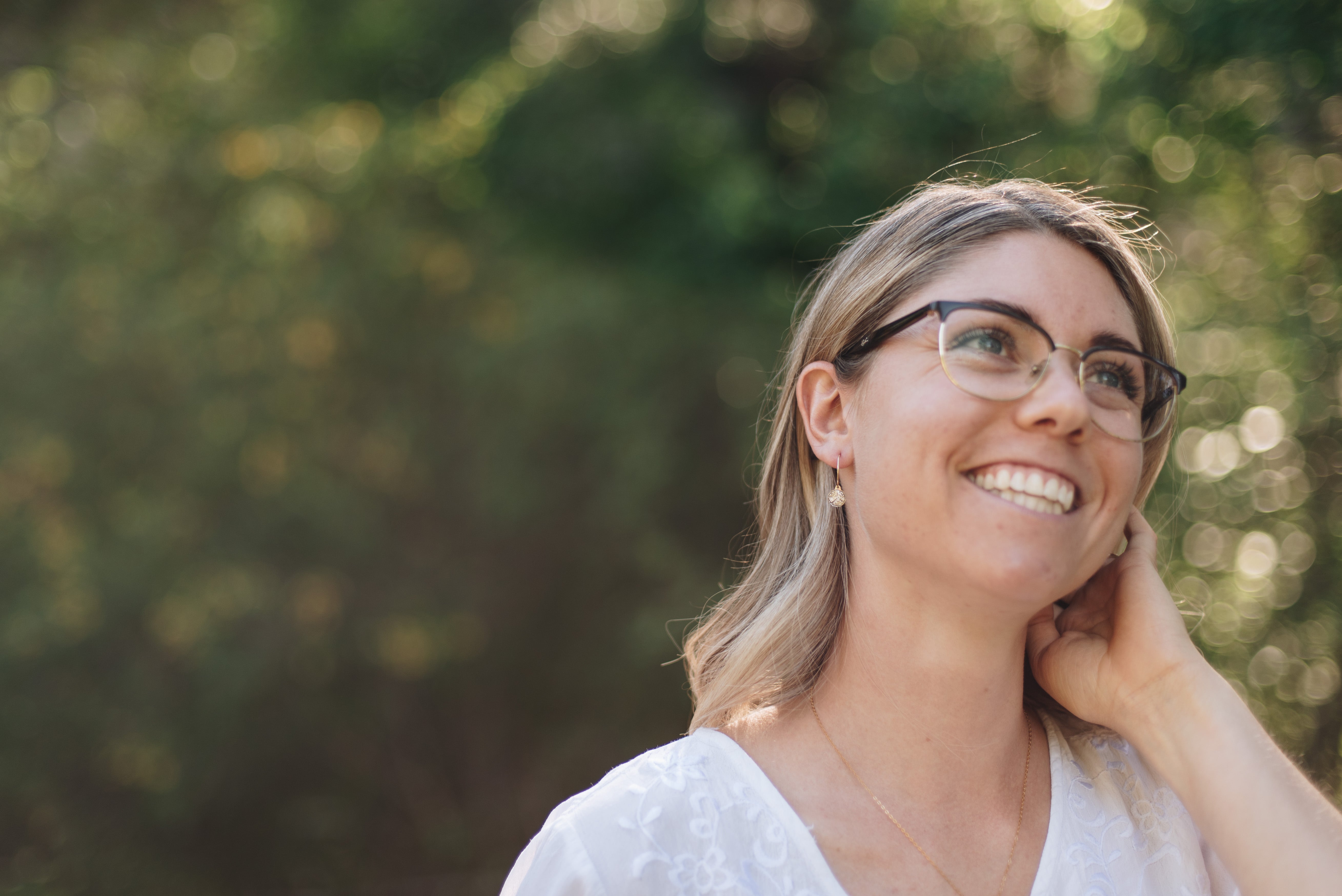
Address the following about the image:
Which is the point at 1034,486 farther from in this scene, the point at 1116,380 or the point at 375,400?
the point at 375,400

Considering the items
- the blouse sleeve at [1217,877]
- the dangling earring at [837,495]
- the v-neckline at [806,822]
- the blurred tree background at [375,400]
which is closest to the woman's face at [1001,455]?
the dangling earring at [837,495]

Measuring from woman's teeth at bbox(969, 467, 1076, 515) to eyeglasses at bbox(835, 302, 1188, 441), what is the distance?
11 centimetres

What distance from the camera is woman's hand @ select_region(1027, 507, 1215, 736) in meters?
1.56

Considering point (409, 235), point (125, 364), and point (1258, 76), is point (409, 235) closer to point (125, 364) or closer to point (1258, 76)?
point (125, 364)

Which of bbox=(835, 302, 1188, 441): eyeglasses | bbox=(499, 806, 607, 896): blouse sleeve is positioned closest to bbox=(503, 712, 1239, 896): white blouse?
bbox=(499, 806, 607, 896): blouse sleeve

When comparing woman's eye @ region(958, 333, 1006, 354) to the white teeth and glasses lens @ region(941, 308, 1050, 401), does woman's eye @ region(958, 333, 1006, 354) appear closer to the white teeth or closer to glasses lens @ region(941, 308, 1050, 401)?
glasses lens @ region(941, 308, 1050, 401)

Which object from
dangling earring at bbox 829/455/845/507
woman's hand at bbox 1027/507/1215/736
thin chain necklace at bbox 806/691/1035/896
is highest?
dangling earring at bbox 829/455/845/507

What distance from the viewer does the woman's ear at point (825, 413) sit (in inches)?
66.7

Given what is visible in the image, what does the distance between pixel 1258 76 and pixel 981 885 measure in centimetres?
240

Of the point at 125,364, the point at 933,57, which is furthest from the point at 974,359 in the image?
the point at 125,364

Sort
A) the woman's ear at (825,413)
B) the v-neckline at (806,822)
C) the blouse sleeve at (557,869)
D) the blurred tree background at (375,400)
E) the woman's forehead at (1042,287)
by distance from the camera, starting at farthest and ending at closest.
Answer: the blurred tree background at (375,400)
the woman's ear at (825,413)
the woman's forehead at (1042,287)
the v-neckline at (806,822)
the blouse sleeve at (557,869)

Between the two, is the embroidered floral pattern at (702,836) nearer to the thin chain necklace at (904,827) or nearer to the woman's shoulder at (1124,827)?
the thin chain necklace at (904,827)

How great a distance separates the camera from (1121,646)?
1637 mm

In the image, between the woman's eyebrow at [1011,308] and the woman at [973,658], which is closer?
the woman at [973,658]
